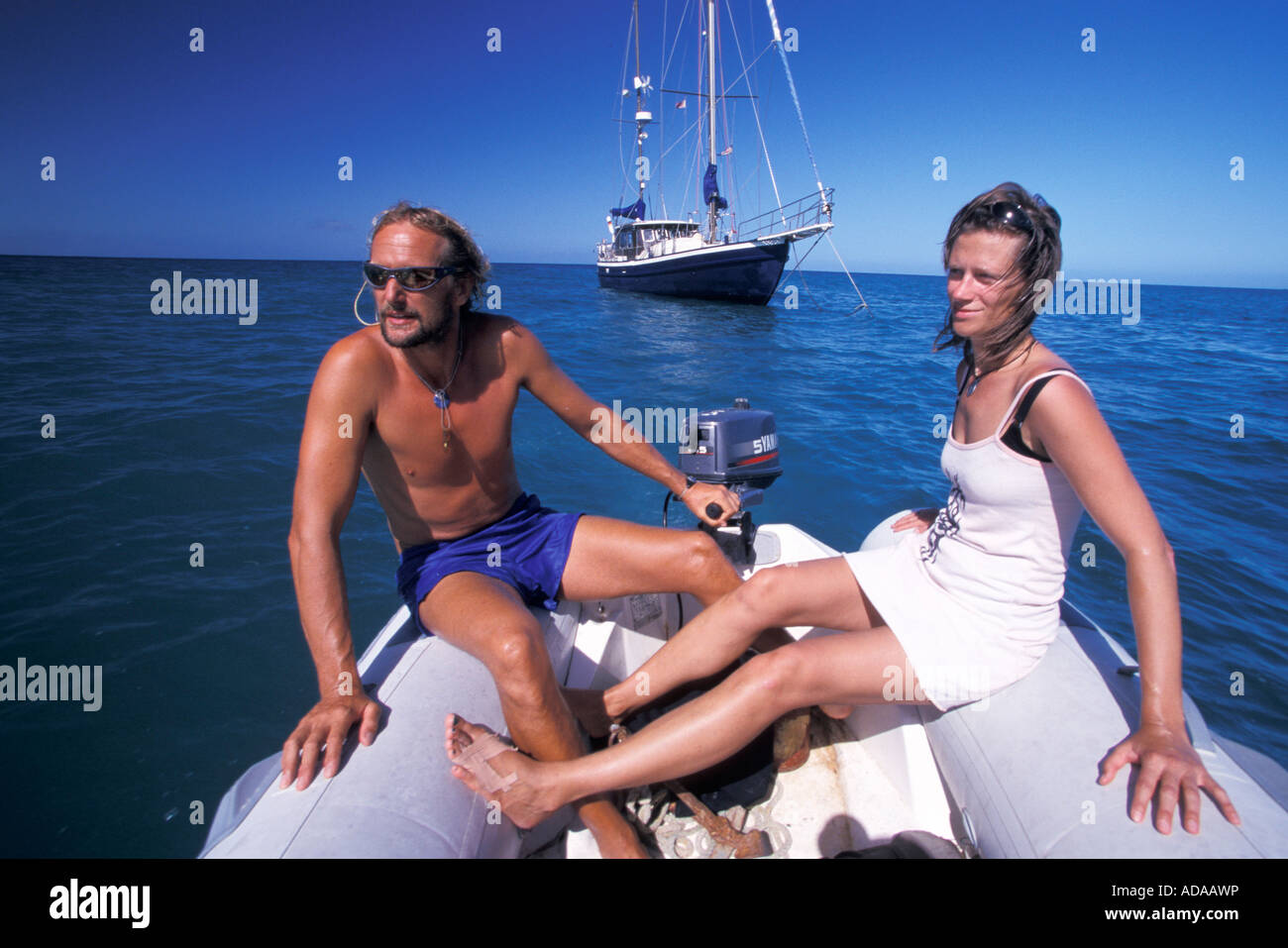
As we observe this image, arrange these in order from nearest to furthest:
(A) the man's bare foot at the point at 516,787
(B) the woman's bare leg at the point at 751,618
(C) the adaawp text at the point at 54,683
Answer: (A) the man's bare foot at the point at 516,787 → (B) the woman's bare leg at the point at 751,618 → (C) the adaawp text at the point at 54,683

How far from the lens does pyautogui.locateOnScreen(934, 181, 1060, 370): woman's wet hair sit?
174 centimetres

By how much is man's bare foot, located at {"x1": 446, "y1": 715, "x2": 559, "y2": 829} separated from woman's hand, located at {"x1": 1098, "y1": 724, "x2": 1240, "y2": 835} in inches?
56.2

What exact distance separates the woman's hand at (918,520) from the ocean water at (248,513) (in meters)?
3.09

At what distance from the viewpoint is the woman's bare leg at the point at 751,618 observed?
81.4 inches

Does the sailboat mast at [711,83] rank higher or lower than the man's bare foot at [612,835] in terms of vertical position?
higher

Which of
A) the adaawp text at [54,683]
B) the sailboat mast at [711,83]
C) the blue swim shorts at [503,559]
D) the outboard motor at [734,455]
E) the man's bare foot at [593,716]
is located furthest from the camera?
the sailboat mast at [711,83]

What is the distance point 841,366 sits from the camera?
14805mm

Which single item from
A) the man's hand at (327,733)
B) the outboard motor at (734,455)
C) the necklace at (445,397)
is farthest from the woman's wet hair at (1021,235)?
the man's hand at (327,733)

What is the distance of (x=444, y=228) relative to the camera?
2316mm

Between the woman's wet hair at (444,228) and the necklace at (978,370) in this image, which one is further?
the woman's wet hair at (444,228)

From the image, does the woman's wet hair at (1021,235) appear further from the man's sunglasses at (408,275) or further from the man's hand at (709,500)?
the man's sunglasses at (408,275)
